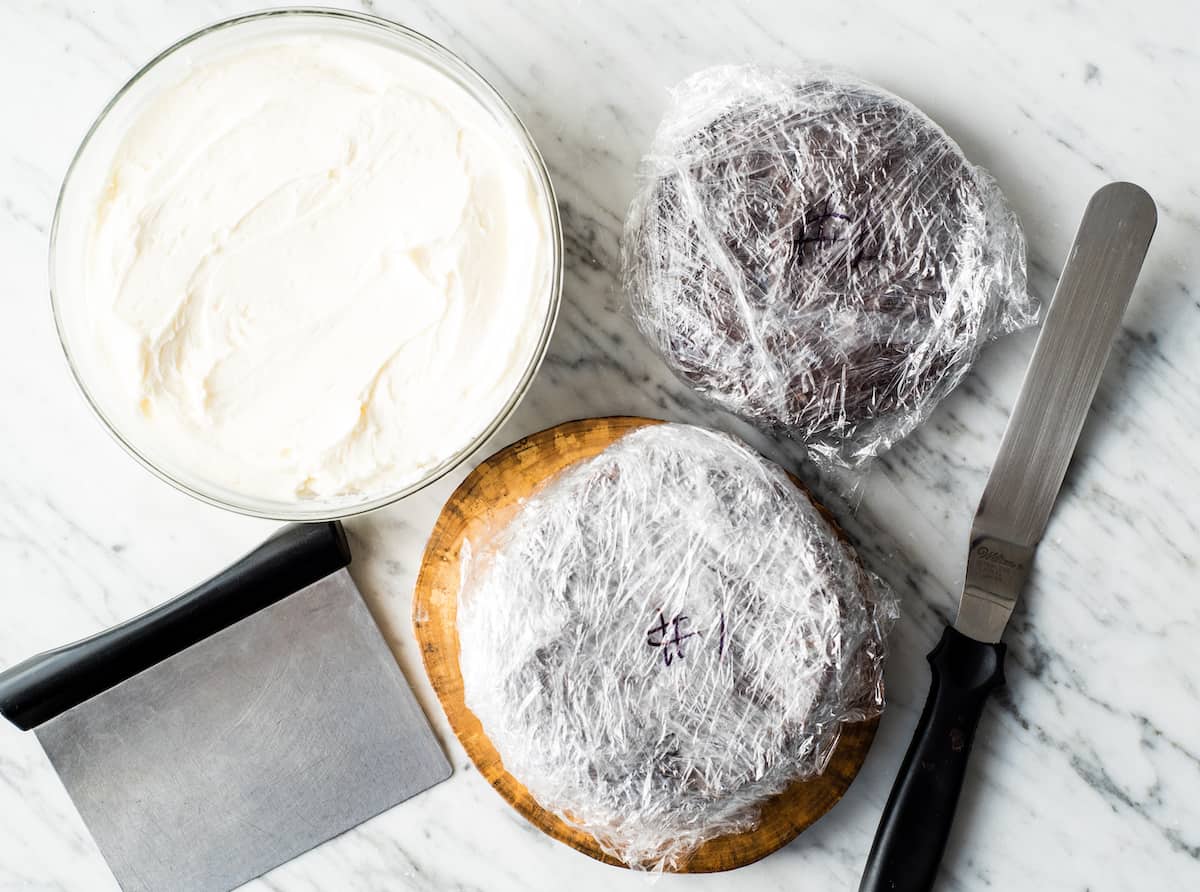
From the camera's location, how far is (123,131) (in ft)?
2.70

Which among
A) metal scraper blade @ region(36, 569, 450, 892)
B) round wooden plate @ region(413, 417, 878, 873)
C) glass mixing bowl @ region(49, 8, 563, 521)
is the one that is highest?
glass mixing bowl @ region(49, 8, 563, 521)

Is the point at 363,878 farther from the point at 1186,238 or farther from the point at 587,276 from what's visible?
the point at 1186,238

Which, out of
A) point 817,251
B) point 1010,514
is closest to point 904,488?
point 1010,514

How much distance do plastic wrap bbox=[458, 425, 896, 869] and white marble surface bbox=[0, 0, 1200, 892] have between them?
186mm

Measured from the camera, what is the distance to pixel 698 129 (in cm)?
85

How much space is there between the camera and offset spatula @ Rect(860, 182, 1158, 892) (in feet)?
2.91

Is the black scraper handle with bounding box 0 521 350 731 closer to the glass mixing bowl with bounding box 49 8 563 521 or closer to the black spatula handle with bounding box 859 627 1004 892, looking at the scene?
the glass mixing bowl with bounding box 49 8 563 521

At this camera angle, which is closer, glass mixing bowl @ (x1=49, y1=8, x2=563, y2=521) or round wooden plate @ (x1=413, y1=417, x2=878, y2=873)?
glass mixing bowl @ (x1=49, y1=8, x2=563, y2=521)

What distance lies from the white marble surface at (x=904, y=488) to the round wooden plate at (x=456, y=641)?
47 mm

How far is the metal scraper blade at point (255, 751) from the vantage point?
94 cm

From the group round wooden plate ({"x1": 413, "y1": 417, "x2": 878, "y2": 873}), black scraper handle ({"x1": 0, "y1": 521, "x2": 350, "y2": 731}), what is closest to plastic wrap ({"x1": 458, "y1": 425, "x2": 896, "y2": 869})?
round wooden plate ({"x1": 413, "y1": 417, "x2": 878, "y2": 873})

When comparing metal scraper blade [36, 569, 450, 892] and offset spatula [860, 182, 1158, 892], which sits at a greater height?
offset spatula [860, 182, 1158, 892]

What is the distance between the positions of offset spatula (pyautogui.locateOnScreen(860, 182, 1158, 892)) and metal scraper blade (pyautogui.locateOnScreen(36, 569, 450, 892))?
1.54 feet

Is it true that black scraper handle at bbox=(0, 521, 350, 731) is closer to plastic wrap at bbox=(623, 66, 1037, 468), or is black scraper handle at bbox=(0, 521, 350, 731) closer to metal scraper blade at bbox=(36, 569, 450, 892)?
metal scraper blade at bbox=(36, 569, 450, 892)
